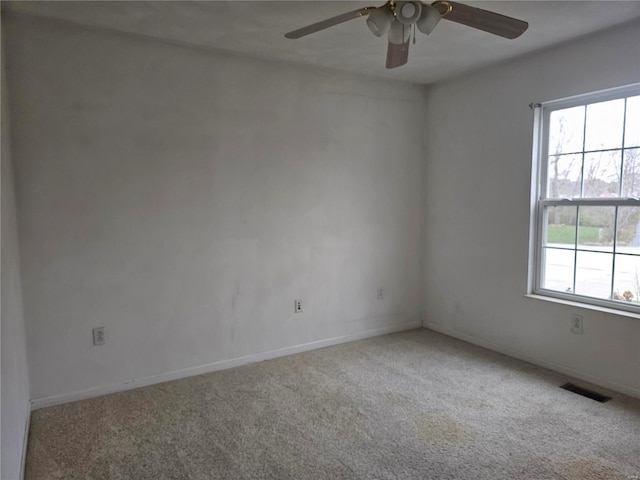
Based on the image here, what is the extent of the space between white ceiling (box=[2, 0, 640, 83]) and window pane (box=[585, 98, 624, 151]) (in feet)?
1.64

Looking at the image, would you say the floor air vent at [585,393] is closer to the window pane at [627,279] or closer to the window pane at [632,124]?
the window pane at [627,279]

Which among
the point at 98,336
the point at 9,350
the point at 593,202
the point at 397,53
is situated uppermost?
the point at 397,53

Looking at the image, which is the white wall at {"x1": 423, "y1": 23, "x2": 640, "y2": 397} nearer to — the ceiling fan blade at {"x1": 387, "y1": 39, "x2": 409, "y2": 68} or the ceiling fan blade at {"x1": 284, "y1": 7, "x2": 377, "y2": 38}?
the ceiling fan blade at {"x1": 387, "y1": 39, "x2": 409, "y2": 68}

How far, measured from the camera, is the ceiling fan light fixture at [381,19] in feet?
6.42

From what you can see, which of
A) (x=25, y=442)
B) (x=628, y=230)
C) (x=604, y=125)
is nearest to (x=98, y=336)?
(x=25, y=442)

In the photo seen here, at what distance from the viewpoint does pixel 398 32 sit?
2.10 m

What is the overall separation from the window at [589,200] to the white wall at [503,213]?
109mm

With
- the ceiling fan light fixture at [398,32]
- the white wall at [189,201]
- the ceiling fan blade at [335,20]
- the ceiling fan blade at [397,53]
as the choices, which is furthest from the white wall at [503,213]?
the ceiling fan blade at [335,20]

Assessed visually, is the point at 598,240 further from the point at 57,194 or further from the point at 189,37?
the point at 57,194

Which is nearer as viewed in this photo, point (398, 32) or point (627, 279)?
point (398, 32)

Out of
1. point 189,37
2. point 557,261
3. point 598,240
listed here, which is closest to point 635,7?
point 598,240

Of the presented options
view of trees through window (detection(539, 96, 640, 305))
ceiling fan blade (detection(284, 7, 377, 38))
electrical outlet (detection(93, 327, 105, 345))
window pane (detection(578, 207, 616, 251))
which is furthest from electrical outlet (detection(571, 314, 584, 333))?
electrical outlet (detection(93, 327, 105, 345))

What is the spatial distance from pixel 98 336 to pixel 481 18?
9.40 ft

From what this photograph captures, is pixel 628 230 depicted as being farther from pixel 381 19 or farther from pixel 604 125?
pixel 381 19
